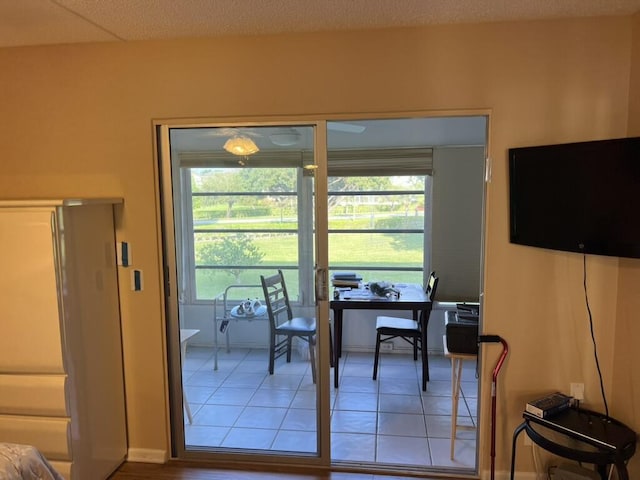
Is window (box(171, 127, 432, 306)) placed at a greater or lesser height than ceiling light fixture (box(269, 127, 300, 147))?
lesser

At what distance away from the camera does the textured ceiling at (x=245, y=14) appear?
6.77 feet

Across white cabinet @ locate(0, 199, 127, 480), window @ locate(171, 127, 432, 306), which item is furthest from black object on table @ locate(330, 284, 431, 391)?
white cabinet @ locate(0, 199, 127, 480)

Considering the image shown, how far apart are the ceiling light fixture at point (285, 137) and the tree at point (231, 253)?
616mm

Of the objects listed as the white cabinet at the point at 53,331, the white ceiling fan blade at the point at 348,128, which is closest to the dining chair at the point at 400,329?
the white ceiling fan blade at the point at 348,128

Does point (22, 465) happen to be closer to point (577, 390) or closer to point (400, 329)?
point (577, 390)

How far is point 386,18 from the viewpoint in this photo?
7.41 ft

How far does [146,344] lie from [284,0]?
2.08 metres

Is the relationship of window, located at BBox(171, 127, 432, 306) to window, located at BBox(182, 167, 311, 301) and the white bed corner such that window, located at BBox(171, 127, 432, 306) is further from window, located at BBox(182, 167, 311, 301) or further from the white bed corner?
the white bed corner

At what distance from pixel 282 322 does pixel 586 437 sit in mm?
1695

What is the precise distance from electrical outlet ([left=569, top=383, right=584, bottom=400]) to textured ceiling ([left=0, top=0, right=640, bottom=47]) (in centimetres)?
191

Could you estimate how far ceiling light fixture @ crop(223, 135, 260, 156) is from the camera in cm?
267

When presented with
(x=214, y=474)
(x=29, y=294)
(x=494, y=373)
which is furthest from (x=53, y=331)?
(x=494, y=373)

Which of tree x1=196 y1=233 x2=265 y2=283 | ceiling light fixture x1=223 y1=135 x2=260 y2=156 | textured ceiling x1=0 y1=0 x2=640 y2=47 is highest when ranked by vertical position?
textured ceiling x1=0 y1=0 x2=640 y2=47

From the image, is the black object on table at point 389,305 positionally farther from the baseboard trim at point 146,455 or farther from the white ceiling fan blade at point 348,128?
the baseboard trim at point 146,455
